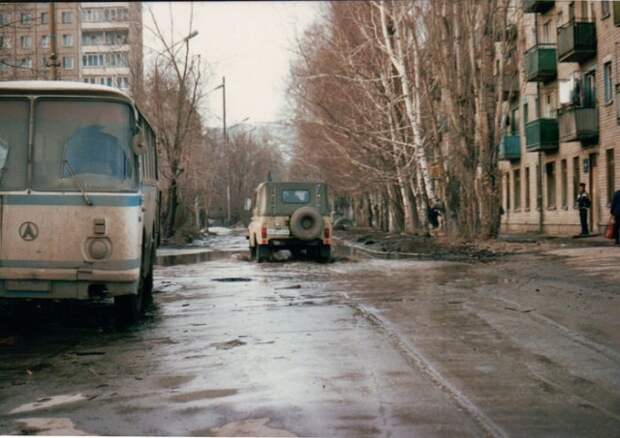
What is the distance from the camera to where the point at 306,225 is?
86.9ft

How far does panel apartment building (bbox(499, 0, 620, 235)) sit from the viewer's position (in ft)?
125

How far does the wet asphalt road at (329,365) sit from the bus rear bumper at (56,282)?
1.48 ft

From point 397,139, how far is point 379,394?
32897mm

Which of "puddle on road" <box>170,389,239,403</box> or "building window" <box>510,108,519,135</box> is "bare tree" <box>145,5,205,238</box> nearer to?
"building window" <box>510,108,519,135</box>

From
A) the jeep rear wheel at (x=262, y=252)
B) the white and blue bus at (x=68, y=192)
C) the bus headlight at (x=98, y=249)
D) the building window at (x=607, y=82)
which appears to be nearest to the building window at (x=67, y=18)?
the building window at (x=607, y=82)

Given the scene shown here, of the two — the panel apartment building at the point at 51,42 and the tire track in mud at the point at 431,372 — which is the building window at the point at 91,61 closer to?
the panel apartment building at the point at 51,42

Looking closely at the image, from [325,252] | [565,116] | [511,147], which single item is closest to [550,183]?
[511,147]

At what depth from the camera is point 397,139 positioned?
130ft

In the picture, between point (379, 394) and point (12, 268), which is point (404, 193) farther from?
point (379, 394)

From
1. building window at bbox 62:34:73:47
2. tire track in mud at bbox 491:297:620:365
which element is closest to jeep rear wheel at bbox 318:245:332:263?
tire track in mud at bbox 491:297:620:365

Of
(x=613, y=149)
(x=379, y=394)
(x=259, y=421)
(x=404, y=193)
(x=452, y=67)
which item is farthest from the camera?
(x=404, y=193)

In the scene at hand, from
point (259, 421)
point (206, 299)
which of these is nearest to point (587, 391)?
point (259, 421)

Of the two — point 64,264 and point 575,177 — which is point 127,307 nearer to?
point 64,264

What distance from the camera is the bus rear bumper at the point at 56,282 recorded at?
10.9m
